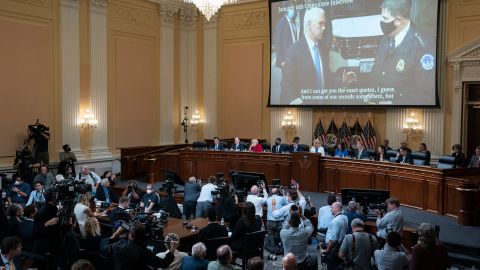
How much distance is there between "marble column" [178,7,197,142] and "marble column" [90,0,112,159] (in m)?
3.49

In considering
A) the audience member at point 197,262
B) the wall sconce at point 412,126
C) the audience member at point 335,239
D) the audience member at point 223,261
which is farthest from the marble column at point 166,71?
the audience member at point 223,261

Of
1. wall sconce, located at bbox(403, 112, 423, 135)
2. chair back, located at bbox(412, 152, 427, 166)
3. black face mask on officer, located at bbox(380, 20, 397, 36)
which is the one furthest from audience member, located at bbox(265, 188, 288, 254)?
black face mask on officer, located at bbox(380, 20, 397, 36)

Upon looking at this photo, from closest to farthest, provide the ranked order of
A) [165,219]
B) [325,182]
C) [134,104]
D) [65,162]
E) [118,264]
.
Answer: [118,264], [165,219], [325,182], [65,162], [134,104]

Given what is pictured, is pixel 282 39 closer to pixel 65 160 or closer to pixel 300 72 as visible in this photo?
pixel 300 72

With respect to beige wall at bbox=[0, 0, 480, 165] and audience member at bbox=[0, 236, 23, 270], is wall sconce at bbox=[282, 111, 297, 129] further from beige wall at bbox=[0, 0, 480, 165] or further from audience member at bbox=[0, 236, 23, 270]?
audience member at bbox=[0, 236, 23, 270]

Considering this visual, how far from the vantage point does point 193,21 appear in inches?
738

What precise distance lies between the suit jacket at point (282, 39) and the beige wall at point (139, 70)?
2.11 ft

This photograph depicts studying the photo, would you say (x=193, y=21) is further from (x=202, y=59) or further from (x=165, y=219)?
(x=165, y=219)

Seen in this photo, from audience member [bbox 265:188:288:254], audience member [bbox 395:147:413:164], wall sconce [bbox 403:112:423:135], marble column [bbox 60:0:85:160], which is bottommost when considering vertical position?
audience member [bbox 265:188:288:254]

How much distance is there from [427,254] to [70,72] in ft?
40.6

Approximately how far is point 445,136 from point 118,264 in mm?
11178

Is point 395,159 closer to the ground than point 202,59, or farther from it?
closer to the ground

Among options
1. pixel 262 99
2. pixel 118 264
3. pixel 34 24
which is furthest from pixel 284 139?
pixel 118 264

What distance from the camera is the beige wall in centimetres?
1351
